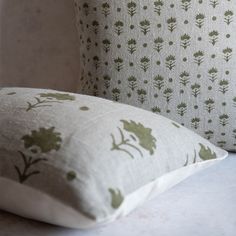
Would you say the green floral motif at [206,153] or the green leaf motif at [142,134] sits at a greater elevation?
the green leaf motif at [142,134]

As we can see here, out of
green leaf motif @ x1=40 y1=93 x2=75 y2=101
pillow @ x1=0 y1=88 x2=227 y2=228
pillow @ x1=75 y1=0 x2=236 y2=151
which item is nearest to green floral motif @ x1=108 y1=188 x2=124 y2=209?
pillow @ x1=0 y1=88 x2=227 y2=228

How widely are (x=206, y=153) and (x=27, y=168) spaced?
273 millimetres

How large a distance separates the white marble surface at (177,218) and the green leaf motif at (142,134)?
10cm

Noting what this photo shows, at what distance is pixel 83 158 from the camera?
0.52 metres

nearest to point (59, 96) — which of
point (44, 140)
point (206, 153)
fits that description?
point (44, 140)

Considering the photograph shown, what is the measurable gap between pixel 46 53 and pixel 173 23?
0.37 metres

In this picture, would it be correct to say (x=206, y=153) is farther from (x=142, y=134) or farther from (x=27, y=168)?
(x=27, y=168)

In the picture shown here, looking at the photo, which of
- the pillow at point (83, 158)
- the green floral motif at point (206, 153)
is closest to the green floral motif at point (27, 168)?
the pillow at point (83, 158)

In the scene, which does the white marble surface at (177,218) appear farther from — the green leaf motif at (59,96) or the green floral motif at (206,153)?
the green leaf motif at (59,96)

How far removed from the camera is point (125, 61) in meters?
0.82

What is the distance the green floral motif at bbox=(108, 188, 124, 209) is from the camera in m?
0.50

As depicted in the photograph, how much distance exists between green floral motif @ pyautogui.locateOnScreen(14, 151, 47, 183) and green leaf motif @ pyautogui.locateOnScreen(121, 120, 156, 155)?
0.12 m

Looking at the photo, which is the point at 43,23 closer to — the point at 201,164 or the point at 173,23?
the point at 173,23

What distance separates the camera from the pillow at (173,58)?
2.59ft
